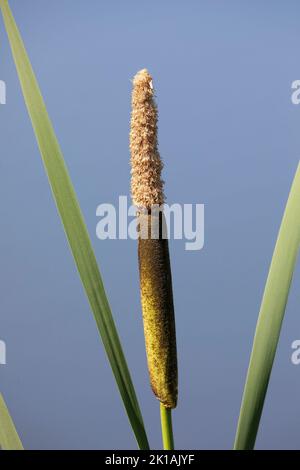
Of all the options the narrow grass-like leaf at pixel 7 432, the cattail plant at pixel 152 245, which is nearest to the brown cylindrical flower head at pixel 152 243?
the cattail plant at pixel 152 245

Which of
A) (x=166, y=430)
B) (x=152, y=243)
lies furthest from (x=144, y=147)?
(x=166, y=430)

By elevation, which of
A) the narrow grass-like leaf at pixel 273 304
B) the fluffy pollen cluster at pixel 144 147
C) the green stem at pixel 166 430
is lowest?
the green stem at pixel 166 430

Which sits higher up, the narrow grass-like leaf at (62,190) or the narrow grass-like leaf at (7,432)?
the narrow grass-like leaf at (62,190)

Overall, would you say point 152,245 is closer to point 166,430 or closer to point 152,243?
point 152,243

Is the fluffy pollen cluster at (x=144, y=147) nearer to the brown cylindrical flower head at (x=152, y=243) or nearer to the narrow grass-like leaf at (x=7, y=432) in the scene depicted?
the brown cylindrical flower head at (x=152, y=243)

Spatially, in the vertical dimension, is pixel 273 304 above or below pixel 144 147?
below

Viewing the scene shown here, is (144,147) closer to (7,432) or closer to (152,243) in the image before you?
(152,243)

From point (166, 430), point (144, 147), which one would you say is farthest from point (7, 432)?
point (144, 147)
